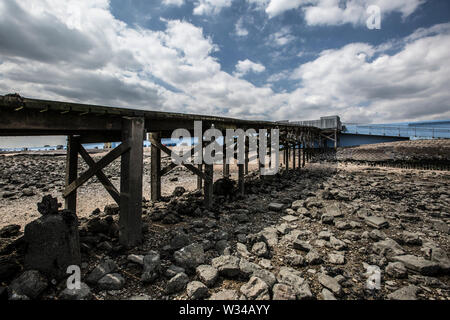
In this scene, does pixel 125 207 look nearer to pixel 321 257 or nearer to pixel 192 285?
pixel 192 285

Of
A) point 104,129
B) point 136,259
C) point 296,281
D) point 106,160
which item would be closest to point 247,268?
point 296,281

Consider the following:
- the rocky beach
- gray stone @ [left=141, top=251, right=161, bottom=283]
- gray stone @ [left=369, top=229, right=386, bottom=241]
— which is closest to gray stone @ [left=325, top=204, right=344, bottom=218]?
the rocky beach

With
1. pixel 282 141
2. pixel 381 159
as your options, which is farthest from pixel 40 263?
pixel 381 159

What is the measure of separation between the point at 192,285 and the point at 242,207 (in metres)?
4.20

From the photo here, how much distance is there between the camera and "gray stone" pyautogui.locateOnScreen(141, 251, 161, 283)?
10.0 feet

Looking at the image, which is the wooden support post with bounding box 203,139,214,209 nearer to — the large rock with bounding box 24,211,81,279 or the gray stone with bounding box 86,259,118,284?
the gray stone with bounding box 86,259,118,284

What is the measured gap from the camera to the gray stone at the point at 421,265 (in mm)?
3248

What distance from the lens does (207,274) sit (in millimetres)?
3135

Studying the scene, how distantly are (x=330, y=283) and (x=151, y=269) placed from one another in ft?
8.88

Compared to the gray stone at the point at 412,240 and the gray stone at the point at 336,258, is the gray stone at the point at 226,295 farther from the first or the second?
the gray stone at the point at 412,240

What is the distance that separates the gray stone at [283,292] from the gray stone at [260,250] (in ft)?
3.18

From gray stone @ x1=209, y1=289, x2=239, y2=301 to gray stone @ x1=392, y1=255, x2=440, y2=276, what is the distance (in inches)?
119
